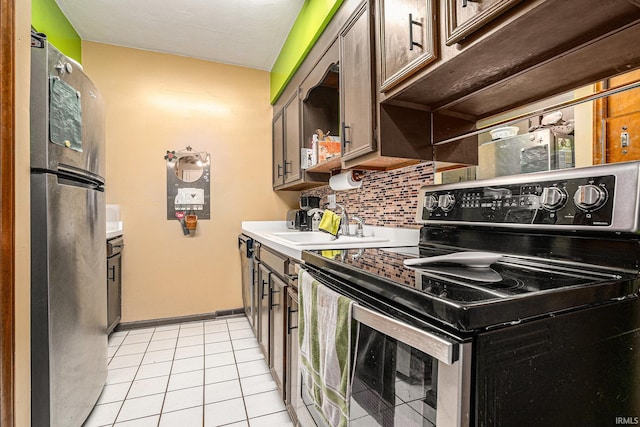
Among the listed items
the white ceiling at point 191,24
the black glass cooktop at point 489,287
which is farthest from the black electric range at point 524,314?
the white ceiling at point 191,24

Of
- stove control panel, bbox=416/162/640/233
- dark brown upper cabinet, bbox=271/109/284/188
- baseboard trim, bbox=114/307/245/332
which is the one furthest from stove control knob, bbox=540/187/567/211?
baseboard trim, bbox=114/307/245/332

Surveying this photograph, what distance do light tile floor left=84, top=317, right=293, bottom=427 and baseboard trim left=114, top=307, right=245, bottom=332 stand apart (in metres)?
0.09

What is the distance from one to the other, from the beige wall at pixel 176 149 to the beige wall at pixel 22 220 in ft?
6.51

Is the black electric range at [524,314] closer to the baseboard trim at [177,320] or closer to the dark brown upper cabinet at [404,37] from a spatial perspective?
the dark brown upper cabinet at [404,37]

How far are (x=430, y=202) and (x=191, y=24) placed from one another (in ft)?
8.35

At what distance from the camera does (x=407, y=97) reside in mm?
1282

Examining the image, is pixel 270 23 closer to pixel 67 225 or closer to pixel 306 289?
pixel 67 225

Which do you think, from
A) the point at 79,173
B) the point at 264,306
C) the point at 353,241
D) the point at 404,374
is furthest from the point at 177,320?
the point at 404,374

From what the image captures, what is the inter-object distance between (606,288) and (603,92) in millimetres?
599

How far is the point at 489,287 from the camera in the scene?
0.61 meters

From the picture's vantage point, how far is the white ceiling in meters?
2.32

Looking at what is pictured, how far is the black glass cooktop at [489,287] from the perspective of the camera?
510 mm

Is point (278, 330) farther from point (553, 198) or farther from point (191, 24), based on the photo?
point (191, 24)

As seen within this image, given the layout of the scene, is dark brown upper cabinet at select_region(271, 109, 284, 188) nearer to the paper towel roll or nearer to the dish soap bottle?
the dish soap bottle
